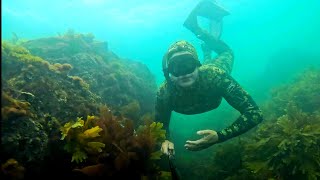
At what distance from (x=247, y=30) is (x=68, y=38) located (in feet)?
224

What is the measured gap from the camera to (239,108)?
6.09 m

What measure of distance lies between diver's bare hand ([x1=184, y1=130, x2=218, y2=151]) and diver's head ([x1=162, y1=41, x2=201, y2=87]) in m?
1.53

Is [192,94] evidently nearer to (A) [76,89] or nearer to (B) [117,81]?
(A) [76,89]

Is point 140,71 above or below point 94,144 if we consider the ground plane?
above

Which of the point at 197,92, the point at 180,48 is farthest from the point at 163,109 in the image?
the point at 180,48

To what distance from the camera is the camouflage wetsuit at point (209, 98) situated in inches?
229

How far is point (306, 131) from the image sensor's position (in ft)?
17.2

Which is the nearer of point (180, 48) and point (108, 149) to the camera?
point (108, 149)

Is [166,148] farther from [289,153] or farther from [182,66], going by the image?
[289,153]

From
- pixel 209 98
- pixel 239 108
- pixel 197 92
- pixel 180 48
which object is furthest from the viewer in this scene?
pixel 209 98

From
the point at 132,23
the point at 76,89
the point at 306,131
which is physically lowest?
the point at 306,131

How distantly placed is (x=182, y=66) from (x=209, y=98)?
1.32m

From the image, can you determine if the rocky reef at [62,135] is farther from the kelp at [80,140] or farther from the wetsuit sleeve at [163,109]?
the wetsuit sleeve at [163,109]

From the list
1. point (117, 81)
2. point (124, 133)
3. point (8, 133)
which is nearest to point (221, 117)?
point (117, 81)
